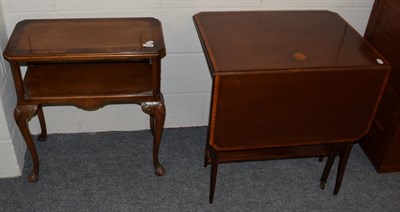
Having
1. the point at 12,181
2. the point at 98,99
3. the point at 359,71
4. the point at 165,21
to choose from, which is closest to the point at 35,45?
the point at 98,99

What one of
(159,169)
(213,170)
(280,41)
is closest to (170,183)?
(159,169)

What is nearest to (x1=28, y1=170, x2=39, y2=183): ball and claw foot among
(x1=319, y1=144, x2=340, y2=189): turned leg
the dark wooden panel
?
the dark wooden panel

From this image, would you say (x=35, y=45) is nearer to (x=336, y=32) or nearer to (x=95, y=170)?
(x=95, y=170)

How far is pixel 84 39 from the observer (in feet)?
5.83

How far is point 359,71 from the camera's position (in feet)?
5.30

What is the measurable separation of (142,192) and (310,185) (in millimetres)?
805

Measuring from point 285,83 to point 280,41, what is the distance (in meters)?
0.26

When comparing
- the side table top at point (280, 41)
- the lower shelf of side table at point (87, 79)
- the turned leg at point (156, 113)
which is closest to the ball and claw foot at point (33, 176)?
the lower shelf of side table at point (87, 79)

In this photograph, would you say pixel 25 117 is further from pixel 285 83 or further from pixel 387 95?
pixel 387 95

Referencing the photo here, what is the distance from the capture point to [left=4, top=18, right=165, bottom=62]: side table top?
5.48 ft

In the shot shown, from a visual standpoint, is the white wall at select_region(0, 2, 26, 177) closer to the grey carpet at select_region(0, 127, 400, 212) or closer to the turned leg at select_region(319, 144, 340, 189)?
the grey carpet at select_region(0, 127, 400, 212)

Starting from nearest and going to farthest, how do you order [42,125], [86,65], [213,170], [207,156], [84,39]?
[84,39] → [213,170] → [86,65] → [207,156] → [42,125]

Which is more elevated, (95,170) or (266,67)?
(266,67)

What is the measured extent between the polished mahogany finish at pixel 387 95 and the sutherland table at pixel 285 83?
0.76 feet
